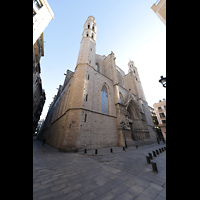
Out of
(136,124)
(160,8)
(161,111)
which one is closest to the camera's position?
(160,8)

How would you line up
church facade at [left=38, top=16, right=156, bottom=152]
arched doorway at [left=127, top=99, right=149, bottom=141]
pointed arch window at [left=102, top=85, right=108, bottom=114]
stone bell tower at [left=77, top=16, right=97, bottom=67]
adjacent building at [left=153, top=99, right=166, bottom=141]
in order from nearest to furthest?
church facade at [left=38, top=16, right=156, bottom=152], pointed arch window at [left=102, top=85, right=108, bottom=114], stone bell tower at [left=77, top=16, right=97, bottom=67], arched doorway at [left=127, top=99, right=149, bottom=141], adjacent building at [left=153, top=99, right=166, bottom=141]

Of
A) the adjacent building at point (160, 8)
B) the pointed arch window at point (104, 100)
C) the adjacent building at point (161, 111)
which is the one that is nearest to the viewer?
the adjacent building at point (160, 8)

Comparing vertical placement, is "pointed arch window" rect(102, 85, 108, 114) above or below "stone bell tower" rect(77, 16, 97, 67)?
below

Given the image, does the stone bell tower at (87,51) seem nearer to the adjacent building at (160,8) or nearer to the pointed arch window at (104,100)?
the pointed arch window at (104,100)

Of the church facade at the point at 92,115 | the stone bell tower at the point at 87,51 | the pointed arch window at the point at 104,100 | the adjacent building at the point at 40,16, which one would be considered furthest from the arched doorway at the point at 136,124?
the adjacent building at the point at 40,16

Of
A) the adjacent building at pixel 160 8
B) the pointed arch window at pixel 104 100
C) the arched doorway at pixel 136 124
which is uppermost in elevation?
the adjacent building at pixel 160 8

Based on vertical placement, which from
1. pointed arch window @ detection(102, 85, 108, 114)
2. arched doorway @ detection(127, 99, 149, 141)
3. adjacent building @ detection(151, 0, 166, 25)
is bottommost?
arched doorway @ detection(127, 99, 149, 141)

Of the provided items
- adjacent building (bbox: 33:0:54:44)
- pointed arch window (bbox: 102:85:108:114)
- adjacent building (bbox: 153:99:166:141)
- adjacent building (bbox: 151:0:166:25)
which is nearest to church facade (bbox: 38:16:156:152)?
pointed arch window (bbox: 102:85:108:114)

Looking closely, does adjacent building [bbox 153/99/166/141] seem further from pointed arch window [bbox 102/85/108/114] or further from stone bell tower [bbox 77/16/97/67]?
stone bell tower [bbox 77/16/97/67]

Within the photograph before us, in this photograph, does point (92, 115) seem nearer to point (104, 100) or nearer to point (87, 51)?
point (104, 100)

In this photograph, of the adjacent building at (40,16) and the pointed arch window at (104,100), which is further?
the pointed arch window at (104,100)

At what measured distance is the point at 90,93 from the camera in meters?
11.7

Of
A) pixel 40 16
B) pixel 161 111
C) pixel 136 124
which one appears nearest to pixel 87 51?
pixel 40 16
